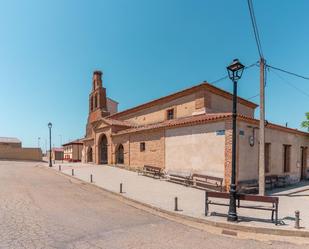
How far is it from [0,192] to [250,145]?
40.6 ft

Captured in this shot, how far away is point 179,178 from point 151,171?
3.46 meters

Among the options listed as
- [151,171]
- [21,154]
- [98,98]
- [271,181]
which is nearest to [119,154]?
[151,171]

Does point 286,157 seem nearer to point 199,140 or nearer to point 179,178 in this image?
point 199,140

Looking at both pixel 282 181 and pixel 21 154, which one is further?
pixel 21 154

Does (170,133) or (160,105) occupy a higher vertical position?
(160,105)

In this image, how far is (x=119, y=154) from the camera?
2566 centimetres

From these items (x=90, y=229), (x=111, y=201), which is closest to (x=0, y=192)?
(x=111, y=201)

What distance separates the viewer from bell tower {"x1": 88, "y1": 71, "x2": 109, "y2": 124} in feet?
119

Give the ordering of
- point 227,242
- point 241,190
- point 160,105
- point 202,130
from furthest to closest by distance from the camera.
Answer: point 160,105 → point 202,130 → point 241,190 → point 227,242

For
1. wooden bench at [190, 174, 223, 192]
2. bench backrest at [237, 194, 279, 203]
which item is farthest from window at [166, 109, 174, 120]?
bench backrest at [237, 194, 279, 203]

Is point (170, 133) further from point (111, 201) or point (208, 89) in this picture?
point (111, 201)

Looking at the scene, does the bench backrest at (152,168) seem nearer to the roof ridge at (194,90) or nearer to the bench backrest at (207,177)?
the bench backrest at (207,177)

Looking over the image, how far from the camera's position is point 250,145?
13.5 m

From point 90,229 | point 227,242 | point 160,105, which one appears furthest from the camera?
point 160,105
